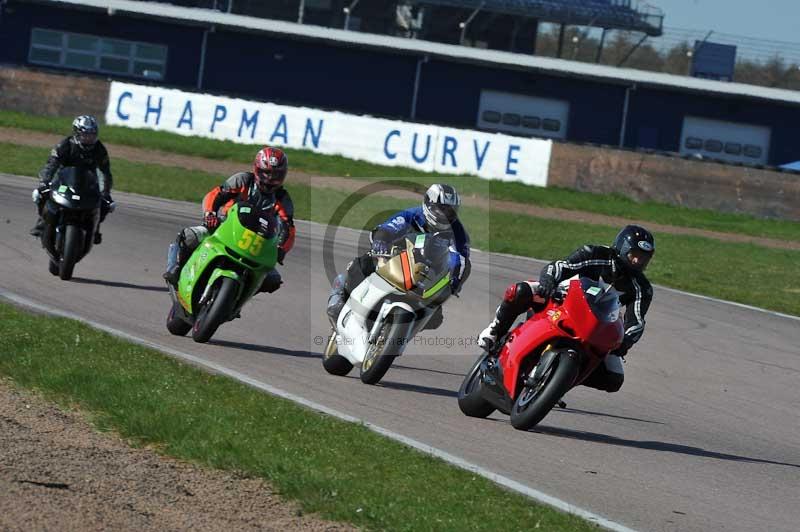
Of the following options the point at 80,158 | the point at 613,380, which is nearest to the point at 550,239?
the point at 80,158

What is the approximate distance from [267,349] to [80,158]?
12.6ft

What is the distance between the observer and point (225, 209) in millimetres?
10602

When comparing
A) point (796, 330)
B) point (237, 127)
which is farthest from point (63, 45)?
point (796, 330)

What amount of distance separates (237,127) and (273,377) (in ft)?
72.8

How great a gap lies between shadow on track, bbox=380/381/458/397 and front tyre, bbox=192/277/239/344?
1339 millimetres

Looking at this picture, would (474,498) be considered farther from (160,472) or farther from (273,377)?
(273,377)

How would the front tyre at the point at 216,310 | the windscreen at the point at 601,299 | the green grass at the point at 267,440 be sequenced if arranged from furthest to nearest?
the front tyre at the point at 216,310, the windscreen at the point at 601,299, the green grass at the point at 267,440

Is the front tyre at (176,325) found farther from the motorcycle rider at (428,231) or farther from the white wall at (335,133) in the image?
the white wall at (335,133)

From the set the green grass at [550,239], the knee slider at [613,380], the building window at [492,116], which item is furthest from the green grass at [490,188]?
the knee slider at [613,380]

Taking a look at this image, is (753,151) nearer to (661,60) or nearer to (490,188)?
(661,60)

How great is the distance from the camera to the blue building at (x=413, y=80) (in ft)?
148

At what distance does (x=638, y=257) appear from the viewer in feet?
27.6

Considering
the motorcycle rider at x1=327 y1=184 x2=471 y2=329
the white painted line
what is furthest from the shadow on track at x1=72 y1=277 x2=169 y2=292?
the motorcycle rider at x1=327 y1=184 x2=471 y2=329

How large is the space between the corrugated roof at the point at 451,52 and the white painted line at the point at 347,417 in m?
34.3
